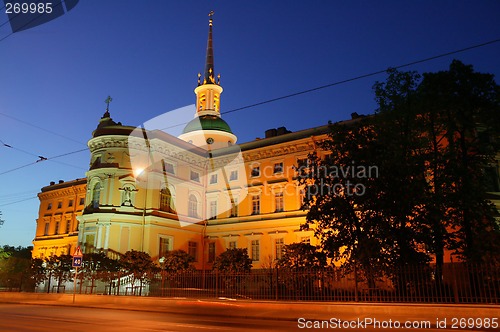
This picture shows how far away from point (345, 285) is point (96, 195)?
89.4 feet

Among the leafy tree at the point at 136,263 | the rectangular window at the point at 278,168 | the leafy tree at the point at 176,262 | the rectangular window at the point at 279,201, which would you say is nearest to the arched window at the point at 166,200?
the leafy tree at the point at 176,262

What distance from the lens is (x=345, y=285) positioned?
17125mm

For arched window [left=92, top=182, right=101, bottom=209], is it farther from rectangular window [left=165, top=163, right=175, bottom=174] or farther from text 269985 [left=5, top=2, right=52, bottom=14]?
text 269985 [left=5, top=2, right=52, bottom=14]

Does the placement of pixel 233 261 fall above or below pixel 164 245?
below

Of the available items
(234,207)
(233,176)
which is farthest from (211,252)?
(233,176)

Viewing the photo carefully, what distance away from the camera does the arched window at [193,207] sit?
42.0m

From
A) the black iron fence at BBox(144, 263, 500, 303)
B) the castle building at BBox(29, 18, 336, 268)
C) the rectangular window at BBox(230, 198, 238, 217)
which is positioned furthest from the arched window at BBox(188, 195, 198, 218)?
the black iron fence at BBox(144, 263, 500, 303)

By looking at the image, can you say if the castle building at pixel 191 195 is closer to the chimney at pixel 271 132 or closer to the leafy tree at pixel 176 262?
the chimney at pixel 271 132

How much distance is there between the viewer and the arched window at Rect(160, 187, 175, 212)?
1531 inches

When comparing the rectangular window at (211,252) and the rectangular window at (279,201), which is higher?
the rectangular window at (279,201)

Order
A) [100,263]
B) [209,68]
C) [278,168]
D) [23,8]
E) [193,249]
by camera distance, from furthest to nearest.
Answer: [209,68] → [193,249] → [278,168] → [100,263] → [23,8]

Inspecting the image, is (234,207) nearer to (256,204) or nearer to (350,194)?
(256,204)

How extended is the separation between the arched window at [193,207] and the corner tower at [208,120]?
11784 mm

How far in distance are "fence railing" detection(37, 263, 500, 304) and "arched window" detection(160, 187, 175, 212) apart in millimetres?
17910
